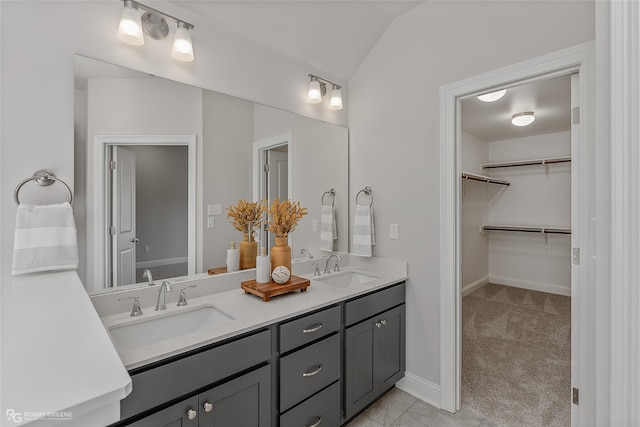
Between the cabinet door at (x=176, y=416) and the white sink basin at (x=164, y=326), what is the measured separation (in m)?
0.37

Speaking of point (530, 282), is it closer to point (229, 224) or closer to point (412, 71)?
point (412, 71)

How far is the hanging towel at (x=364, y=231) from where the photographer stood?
241 cm

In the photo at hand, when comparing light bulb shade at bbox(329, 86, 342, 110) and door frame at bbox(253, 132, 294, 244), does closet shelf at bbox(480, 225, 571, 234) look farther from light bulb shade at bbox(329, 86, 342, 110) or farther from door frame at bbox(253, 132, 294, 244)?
door frame at bbox(253, 132, 294, 244)

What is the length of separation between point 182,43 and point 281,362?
1.71 meters

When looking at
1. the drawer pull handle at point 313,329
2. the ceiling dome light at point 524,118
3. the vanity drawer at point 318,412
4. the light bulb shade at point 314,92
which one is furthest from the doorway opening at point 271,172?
the ceiling dome light at point 524,118

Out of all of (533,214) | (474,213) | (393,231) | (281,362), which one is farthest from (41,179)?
(533,214)

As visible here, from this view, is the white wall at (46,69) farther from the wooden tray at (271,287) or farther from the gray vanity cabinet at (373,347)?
the gray vanity cabinet at (373,347)

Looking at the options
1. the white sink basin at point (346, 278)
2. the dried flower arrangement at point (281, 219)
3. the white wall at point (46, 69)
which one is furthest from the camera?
the white sink basin at point (346, 278)

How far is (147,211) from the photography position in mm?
1616

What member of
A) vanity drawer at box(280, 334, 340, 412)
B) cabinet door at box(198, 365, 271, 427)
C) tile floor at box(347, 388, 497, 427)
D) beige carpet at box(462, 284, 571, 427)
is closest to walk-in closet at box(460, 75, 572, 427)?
beige carpet at box(462, 284, 571, 427)

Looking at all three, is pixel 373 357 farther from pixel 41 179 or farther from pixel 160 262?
pixel 41 179

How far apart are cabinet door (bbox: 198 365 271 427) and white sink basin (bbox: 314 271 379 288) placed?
932 millimetres

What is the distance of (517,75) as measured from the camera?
68.6 inches

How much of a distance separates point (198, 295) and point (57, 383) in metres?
1.16
